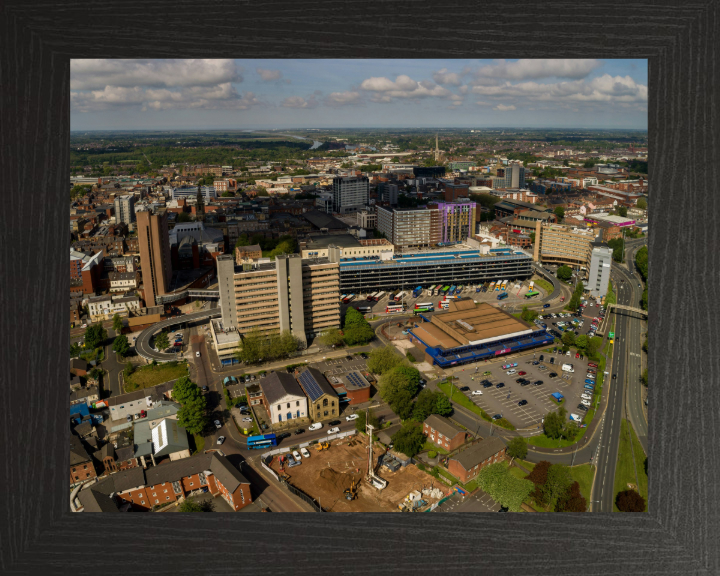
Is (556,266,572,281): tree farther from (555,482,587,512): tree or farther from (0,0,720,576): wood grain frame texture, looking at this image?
(0,0,720,576): wood grain frame texture

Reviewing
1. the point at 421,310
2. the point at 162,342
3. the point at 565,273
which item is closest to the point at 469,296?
the point at 421,310

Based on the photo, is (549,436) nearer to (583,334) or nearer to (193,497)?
(583,334)

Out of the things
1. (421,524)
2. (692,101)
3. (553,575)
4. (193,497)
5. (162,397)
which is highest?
(692,101)

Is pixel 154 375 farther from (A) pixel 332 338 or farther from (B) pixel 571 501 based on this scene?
(B) pixel 571 501

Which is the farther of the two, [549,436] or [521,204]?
[521,204]

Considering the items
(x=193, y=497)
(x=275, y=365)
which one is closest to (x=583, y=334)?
(x=275, y=365)

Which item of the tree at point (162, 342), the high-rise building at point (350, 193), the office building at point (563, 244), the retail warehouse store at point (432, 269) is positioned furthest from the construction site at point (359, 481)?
the high-rise building at point (350, 193)

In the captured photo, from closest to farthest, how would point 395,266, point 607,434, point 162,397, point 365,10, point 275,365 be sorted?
point 365,10 < point 607,434 < point 162,397 < point 275,365 < point 395,266
